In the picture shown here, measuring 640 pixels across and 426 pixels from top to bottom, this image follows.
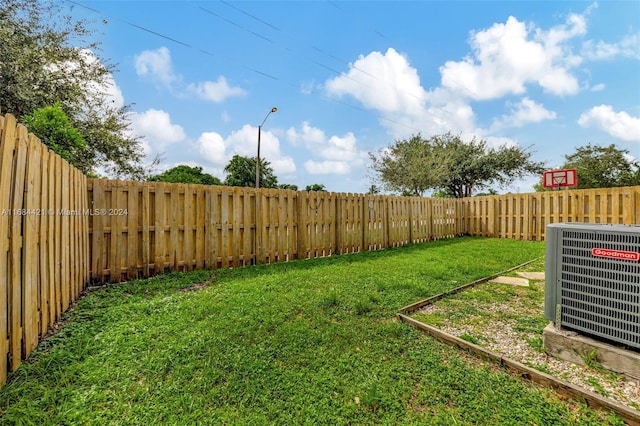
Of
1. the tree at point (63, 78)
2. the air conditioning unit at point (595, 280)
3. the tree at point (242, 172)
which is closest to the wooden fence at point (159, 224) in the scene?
the air conditioning unit at point (595, 280)

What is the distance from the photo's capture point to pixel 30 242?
199 centimetres

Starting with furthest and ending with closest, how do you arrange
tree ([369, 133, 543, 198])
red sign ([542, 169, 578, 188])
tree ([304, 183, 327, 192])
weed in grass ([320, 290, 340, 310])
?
tree ([304, 183, 327, 192])
tree ([369, 133, 543, 198])
red sign ([542, 169, 578, 188])
weed in grass ([320, 290, 340, 310])

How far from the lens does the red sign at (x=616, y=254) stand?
5.66ft

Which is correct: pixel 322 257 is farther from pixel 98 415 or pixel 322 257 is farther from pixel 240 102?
pixel 240 102

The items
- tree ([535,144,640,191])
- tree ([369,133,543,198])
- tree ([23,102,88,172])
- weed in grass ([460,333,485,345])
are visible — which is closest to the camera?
weed in grass ([460,333,485,345])

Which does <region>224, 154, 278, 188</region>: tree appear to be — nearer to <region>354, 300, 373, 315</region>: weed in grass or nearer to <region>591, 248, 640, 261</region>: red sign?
<region>354, 300, 373, 315</region>: weed in grass

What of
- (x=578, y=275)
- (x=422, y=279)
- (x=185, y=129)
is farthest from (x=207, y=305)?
(x=185, y=129)

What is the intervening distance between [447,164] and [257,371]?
19.0 metres

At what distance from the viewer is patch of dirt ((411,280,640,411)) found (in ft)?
5.58

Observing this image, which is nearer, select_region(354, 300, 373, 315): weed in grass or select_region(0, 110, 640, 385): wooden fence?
select_region(0, 110, 640, 385): wooden fence

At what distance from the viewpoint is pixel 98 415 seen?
1.42 meters

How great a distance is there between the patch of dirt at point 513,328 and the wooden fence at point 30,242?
332 centimetres

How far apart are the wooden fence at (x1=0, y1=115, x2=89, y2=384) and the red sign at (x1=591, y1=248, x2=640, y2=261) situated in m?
4.02

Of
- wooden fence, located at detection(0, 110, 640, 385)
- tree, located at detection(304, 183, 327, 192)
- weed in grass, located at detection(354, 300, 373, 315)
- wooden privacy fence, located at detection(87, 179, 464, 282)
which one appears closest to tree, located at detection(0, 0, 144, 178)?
wooden privacy fence, located at detection(87, 179, 464, 282)
